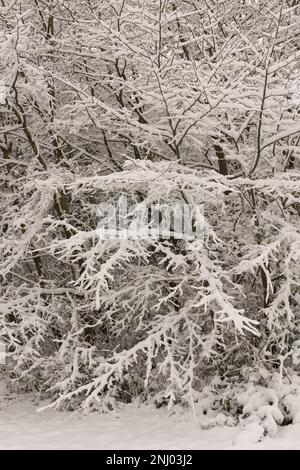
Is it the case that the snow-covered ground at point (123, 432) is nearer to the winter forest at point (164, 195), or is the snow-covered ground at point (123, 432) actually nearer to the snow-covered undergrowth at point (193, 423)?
the snow-covered undergrowth at point (193, 423)

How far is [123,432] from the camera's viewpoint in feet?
19.4

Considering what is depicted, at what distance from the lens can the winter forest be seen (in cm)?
514

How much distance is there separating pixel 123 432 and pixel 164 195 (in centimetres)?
263

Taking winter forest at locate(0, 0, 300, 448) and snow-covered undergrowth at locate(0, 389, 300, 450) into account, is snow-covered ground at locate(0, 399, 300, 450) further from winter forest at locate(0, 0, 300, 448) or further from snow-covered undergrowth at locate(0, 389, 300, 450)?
winter forest at locate(0, 0, 300, 448)

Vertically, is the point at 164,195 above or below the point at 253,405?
above

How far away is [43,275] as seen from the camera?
7.46m

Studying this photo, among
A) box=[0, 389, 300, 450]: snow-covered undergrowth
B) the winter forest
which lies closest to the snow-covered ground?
box=[0, 389, 300, 450]: snow-covered undergrowth

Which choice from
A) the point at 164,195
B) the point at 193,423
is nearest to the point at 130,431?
the point at 193,423

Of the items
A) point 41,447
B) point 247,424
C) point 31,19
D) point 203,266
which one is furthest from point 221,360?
point 31,19

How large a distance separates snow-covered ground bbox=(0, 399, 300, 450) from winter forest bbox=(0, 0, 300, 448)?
12cm

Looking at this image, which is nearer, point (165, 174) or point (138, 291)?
point (165, 174)

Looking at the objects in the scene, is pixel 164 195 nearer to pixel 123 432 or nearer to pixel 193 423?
pixel 193 423

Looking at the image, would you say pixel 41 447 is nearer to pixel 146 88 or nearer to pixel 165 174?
pixel 165 174

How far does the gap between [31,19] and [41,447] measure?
16.8ft
